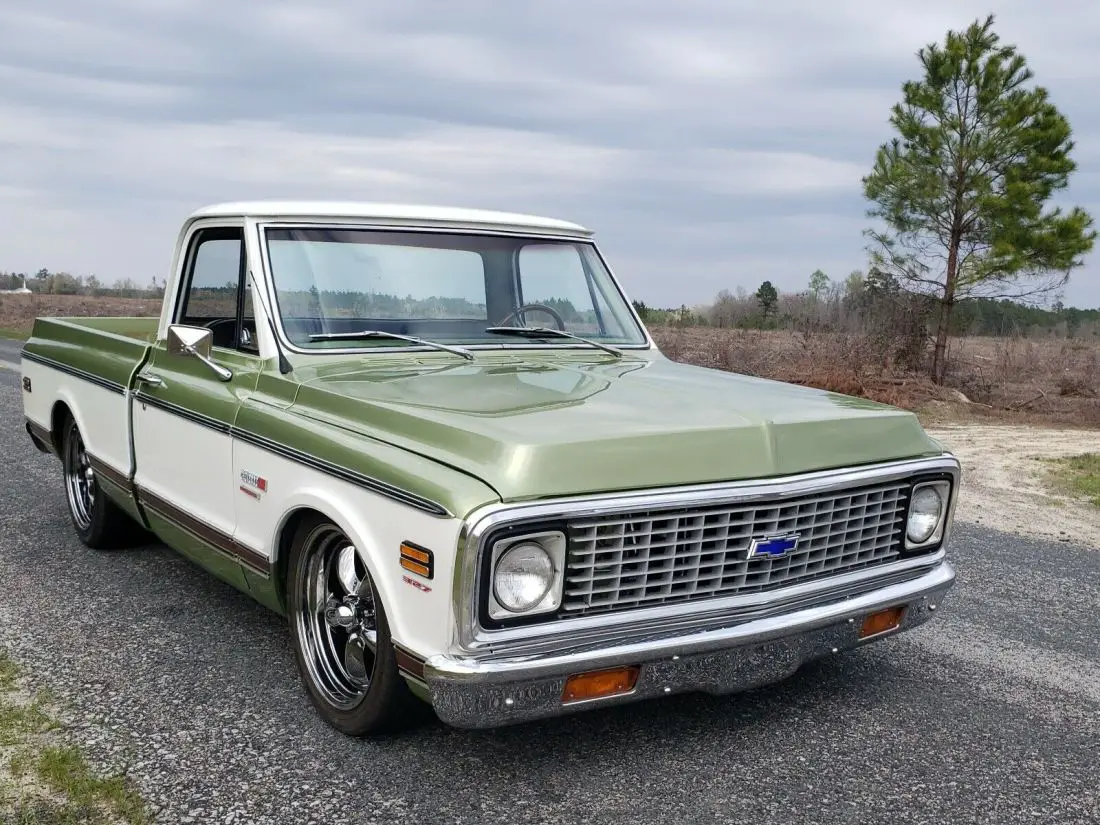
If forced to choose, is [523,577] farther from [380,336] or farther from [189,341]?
[189,341]

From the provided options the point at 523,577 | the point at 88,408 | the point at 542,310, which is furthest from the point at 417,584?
the point at 88,408

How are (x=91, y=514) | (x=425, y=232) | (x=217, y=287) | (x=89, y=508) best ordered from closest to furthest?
(x=425, y=232)
(x=217, y=287)
(x=91, y=514)
(x=89, y=508)

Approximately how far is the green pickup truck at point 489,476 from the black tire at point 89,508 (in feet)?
2.08

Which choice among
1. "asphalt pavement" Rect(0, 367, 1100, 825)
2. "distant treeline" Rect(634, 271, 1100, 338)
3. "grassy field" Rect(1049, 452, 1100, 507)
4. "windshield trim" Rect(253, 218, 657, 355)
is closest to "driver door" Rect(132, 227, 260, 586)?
"windshield trim" Rect(253, 218, 657, 355)

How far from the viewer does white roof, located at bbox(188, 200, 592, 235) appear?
14.2 ft

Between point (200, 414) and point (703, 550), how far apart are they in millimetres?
2262

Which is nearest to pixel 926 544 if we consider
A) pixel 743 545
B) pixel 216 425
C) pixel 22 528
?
pixel 743 545

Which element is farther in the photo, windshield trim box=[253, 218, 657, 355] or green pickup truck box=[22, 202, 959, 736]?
windshield trim box=[253, 218, 657, 355]

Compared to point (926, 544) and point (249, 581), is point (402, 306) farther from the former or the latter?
point (926, 544)

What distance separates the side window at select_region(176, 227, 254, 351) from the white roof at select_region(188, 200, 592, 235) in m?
0.12

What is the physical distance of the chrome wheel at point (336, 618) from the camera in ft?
11.3

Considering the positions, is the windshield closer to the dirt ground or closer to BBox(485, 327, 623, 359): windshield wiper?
BBox(485, 327, 623, 359): windshield wiper

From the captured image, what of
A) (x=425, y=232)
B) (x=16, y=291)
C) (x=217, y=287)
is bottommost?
(x=16, y=291)

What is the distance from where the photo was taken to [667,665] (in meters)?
3.05
